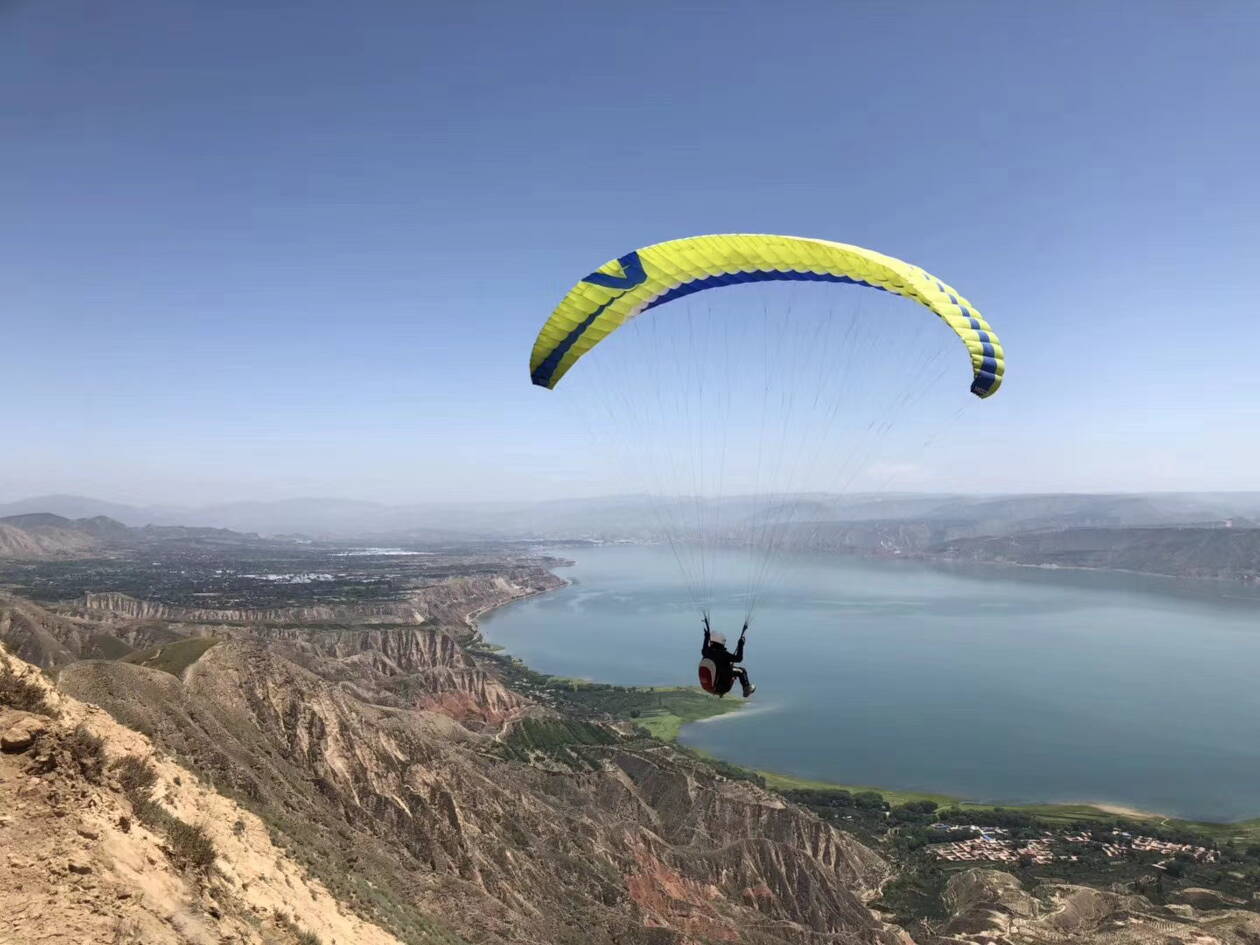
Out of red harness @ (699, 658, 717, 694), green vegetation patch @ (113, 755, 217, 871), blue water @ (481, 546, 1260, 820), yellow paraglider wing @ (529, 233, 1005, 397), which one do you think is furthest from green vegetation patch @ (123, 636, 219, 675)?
blue water @ (481, 546, 1260, 820)

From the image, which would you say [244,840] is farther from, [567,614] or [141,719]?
[567,614]

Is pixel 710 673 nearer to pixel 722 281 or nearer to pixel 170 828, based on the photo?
pixel 722 281

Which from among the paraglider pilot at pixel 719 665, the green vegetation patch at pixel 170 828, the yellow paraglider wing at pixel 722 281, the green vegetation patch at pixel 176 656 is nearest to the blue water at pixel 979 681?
the green vegetation patch at pixel 176 656

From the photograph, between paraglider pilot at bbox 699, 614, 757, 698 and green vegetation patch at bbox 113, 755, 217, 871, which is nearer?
green vegetation patch at bbox 113, 755, 217, 871

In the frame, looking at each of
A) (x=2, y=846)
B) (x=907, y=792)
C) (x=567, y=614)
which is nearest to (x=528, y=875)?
(x=2, y=846)

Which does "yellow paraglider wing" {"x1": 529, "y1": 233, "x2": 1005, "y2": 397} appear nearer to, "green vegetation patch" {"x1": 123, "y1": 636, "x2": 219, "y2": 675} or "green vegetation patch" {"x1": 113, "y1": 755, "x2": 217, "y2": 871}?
"green vegetation patch" {"x1": 113, "y1": 755, "x2": 217, "y2": 871}

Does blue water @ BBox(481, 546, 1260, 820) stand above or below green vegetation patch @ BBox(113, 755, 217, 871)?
below

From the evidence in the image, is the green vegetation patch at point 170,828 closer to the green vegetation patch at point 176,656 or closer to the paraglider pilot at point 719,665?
the paraglider pilot at point 719,665
